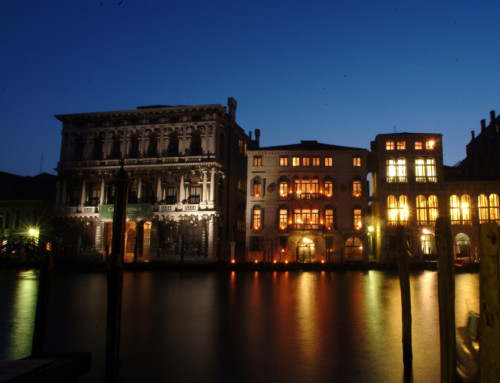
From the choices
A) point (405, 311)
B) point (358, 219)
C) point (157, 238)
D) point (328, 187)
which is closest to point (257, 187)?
point (328, 187)

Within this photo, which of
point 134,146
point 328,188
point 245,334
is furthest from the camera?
point 134,146

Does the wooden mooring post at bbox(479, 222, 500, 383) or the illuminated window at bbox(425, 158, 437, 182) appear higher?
the illuminated window at bbox(425, 158, 437, 182)

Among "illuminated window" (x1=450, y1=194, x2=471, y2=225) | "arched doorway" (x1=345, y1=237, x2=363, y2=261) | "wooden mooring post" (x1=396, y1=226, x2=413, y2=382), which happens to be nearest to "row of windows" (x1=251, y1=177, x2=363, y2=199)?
"arched doorway" (x1=345, y1=237, x2=363, y2=261)

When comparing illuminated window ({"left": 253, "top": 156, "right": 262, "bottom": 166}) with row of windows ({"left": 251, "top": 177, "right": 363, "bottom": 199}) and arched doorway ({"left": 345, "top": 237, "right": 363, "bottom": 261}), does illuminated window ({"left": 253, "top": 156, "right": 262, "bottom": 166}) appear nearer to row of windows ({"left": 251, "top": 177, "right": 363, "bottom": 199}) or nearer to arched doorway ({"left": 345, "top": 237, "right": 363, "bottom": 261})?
row of windows ({"left": 251, "top": 177, "right": 363, "bottom": 199})

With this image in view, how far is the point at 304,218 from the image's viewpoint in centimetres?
4322

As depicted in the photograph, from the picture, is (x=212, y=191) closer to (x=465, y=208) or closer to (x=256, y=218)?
(x=256, y=218)

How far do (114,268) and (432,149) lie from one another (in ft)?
138

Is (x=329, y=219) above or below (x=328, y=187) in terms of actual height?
below

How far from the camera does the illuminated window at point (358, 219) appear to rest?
42281 millimetres

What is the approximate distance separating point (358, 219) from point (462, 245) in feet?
37.5

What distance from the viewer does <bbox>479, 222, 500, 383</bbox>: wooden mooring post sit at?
176 inches

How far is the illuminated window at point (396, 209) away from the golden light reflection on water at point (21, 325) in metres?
34.4

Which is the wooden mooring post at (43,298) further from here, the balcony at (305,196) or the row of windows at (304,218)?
the balcony at (305,196)

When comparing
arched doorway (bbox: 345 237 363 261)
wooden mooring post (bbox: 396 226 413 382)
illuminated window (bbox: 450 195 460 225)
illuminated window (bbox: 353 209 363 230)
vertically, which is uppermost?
illuminated window (bbox: 450 195 460 225)
